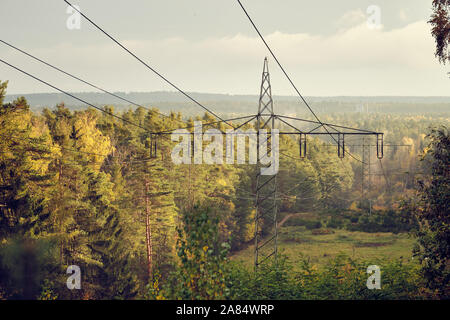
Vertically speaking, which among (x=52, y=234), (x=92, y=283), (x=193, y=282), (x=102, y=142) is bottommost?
(x=92, y=283)

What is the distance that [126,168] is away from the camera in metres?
53.7

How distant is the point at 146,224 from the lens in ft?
144

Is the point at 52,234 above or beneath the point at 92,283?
Answer: above

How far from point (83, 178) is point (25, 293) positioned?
13.0 meters

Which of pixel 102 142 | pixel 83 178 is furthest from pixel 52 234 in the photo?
pixel 102 142

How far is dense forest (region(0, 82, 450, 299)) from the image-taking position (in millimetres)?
12609

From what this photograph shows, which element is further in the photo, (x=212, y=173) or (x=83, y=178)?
(x=212, y=173)

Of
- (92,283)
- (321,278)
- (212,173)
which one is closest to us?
(321,278)

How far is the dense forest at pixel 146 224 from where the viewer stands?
1261 cm
